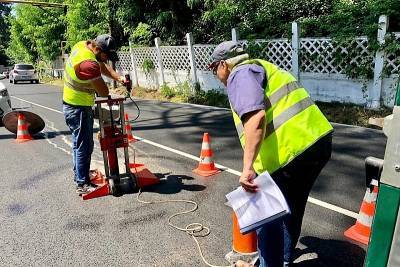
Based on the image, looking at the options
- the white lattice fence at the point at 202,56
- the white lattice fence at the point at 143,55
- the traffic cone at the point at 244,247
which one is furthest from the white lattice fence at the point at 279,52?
the traffic cone at the point at 244,247

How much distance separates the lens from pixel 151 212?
4301 millimetres

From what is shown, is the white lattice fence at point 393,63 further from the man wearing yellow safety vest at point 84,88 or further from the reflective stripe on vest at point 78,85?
the reflective stripe on vest at point 78,85

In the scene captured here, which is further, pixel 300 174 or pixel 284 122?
pixel 300 174

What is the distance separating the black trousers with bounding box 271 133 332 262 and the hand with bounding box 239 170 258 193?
0.68 ft

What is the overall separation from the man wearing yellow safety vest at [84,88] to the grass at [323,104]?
310 centimetres

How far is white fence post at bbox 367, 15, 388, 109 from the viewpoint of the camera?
8.05 m

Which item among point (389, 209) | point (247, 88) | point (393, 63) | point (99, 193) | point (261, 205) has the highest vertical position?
point (247, 88)

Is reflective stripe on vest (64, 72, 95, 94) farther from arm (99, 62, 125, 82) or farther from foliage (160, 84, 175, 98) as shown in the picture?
foliage (160, 84, 175, 98)

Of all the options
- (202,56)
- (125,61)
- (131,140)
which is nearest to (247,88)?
(131,140)

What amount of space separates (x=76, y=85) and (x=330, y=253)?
126 inches

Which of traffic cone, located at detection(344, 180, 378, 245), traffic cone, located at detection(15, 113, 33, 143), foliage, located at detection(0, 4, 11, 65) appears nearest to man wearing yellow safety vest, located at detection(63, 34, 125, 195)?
traffic cone, located at detection(344, 180, 378, 245)

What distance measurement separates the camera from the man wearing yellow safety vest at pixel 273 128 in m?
2.30

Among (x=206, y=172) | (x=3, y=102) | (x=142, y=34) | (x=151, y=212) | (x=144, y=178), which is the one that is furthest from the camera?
(x=142, y=34)

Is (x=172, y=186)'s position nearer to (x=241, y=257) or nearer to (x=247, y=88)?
(x=241, y=257)
